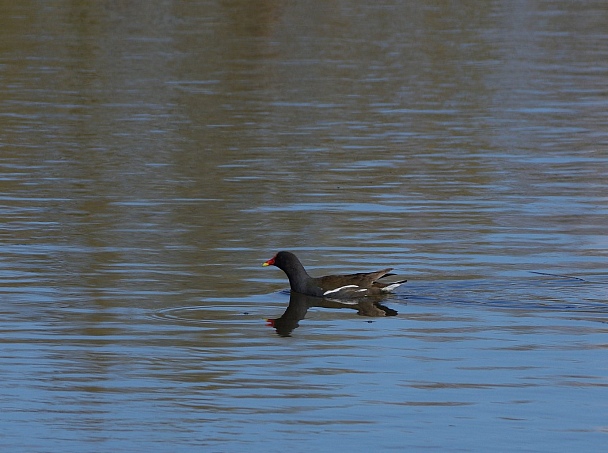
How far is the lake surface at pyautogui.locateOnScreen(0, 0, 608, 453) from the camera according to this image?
11.2 metres

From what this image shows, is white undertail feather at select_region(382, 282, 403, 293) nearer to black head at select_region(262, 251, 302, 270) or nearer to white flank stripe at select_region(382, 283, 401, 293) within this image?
white flank stripe at select_region(382, 283, 401, 293)

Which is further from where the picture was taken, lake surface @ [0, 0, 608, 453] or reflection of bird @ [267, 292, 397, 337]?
reflection of bird @ [267, 292, 397, 337]

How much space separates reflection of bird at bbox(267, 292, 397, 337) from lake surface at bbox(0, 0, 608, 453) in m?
0.11

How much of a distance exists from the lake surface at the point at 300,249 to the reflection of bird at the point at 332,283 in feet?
0.61

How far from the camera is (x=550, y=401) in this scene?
37.6ft

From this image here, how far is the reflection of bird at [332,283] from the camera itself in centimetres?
1540

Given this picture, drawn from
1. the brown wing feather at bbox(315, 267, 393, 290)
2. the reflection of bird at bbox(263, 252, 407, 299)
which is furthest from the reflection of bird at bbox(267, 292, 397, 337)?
the brown wing feather at bbox(315, 267, 393, 290)

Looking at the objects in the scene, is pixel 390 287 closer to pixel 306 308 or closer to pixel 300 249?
pixel 306 308

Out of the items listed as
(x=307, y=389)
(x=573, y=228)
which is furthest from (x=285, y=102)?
(x=307, y=389)

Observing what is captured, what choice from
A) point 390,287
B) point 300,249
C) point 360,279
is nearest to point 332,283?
point 360,279

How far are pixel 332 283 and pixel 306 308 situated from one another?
362mm

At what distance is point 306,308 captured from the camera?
15.5 meters

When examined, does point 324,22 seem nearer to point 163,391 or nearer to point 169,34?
point 169,34

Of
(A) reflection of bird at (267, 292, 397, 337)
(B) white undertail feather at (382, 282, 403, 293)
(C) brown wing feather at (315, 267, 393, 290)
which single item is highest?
(C) brown wing feather at (315, 267, 393, 290)
